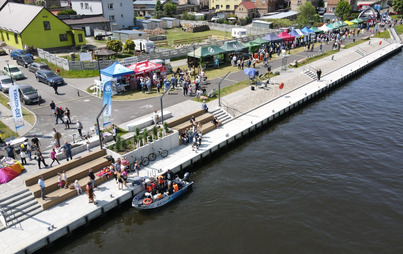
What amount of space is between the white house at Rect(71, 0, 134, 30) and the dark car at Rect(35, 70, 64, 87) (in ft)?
110

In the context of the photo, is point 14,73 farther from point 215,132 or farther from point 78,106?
point 215,132

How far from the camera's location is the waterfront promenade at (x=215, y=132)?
1889 cm

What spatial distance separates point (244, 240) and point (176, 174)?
8.15 m

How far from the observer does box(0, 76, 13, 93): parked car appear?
38.2m

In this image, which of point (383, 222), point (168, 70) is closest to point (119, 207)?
point (383, 222)

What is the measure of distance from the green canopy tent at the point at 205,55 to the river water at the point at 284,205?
1799cm

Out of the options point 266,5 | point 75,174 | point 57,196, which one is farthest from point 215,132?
point 266,5

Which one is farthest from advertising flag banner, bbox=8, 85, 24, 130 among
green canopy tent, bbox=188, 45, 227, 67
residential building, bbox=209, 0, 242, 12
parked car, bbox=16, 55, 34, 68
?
residential building, bbox=209, 0, 242, 12

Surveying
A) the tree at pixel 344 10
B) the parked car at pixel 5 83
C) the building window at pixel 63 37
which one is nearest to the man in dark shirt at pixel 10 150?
the parked car at pixel 5 83

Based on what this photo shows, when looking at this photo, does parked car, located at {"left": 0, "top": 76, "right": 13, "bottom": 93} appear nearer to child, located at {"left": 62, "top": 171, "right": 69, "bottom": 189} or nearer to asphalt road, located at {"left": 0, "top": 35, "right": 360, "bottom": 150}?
asphalt road, located at {"left": 0, "top": 35, "right": 360, "bottom": 150}

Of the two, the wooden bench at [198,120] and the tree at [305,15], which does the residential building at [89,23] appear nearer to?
the tree at [305,15]

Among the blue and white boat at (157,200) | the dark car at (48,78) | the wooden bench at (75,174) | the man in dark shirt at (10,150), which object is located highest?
the dark car at (48,78)

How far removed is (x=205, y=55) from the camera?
46.9 metres

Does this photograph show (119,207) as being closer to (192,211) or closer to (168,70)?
(192,211)
